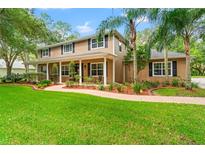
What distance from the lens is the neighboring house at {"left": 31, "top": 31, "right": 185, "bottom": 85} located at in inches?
587

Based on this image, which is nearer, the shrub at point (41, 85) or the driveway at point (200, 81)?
the driveway at point (200, 81)

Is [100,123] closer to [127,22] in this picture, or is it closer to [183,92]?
[183,92]

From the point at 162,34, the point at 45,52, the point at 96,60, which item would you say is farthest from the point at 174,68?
the point at 45,52

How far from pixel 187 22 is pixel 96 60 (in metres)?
7.42

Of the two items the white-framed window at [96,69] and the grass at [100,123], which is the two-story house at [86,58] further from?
the grass at [100,123]

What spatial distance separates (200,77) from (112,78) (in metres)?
5.54

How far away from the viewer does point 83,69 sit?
16734 millimetres

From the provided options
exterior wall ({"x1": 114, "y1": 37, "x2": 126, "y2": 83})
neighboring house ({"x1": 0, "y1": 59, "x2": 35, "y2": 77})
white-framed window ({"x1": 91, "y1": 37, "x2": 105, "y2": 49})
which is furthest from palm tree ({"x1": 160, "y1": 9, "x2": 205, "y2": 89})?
neighboring house ({"x1": 0, "y1": 59, "x2": 35, "y2": 77})

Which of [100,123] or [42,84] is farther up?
[42,84]

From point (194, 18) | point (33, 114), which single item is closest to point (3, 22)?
point (33, 114)

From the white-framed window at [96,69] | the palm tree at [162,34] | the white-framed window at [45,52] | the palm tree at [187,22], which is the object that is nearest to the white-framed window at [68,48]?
the white-framed window at [45,52]

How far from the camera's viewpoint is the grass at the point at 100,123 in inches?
188

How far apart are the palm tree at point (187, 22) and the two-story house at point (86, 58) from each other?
5.20 meters

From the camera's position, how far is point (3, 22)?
1279 centimetres
